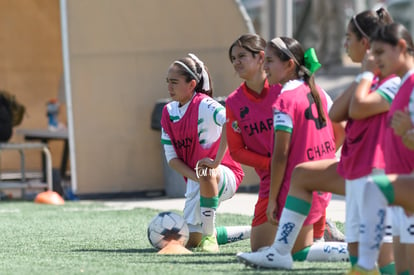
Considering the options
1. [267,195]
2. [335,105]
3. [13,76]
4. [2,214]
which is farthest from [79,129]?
[335,105]

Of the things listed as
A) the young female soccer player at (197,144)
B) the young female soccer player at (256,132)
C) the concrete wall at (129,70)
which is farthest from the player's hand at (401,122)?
the concrete wall at (129,70)

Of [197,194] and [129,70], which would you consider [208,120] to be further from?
[129,70]

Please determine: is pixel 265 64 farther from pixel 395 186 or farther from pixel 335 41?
pixel 335 41

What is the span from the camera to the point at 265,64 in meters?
6.32

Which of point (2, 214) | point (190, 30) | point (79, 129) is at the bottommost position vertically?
point (2, 214)

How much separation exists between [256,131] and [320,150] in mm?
742

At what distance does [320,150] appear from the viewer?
6.10m

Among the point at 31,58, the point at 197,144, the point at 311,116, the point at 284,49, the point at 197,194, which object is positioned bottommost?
the point at 197,194

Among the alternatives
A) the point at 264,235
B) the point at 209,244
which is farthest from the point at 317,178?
the point at 209,244

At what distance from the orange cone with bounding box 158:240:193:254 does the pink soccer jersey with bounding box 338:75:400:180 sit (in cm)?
209

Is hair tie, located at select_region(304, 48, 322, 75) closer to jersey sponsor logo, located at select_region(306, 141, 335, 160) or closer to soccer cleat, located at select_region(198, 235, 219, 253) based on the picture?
jersey sponsor logo, located at select_region(306, 141, 335, 160)

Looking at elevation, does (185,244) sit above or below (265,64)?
below

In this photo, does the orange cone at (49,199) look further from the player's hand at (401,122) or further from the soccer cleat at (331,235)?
the player's hand at (401,122)

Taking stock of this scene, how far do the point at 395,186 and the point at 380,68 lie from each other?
660 millimetres
